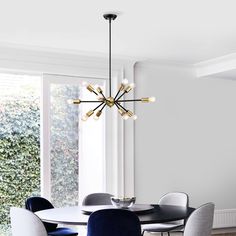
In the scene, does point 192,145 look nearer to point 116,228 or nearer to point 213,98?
point 213,98

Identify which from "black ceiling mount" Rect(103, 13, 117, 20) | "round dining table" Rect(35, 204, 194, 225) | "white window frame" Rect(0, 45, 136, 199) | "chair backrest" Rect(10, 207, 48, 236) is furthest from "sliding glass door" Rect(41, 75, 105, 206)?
"chair backrest" Rect(10, 207, 48, 236)

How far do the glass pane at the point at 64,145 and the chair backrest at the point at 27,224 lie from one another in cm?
194

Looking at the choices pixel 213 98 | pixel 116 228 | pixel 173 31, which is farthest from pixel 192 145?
pixel 116 228

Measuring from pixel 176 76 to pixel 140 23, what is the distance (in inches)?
90.6

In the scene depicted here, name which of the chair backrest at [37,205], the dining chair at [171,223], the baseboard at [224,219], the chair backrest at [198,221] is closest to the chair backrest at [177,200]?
the dining chair at [171,223]

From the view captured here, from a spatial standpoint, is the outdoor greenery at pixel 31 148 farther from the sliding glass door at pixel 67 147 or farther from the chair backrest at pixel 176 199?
the chair backrest at pixel 176 199

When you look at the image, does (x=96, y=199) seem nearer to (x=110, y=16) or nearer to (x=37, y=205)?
(x=37, y=205)

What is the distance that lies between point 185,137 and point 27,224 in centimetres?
347

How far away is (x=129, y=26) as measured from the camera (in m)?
4.79

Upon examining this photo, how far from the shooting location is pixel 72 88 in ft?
20.0

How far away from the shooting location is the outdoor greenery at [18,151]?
570cm

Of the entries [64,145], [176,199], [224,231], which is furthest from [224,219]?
[64,145]

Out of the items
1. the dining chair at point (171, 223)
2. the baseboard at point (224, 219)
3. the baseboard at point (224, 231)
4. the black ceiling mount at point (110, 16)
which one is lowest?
the baseboard at point (224, 231)

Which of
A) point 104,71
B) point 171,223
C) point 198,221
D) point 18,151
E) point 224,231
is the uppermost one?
point 104,71
